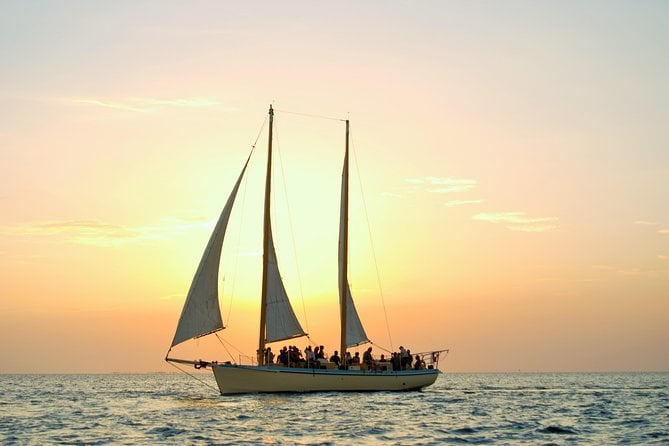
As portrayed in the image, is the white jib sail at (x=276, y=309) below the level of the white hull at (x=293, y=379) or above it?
above

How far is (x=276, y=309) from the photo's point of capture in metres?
58.3

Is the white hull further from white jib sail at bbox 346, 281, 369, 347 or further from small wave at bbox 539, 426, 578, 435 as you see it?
small wave at bbox 539, 426, 578, 435

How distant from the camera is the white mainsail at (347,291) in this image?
6531 cm

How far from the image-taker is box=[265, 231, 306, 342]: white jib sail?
58.2m

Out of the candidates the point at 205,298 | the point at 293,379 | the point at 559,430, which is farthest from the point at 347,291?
the point at 559,430

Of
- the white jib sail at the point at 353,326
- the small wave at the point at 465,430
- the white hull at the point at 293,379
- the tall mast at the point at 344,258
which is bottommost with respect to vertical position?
the small wave at the point at 465,430

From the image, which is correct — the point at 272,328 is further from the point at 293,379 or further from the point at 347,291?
the point at 347,291

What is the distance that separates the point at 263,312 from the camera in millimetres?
58438

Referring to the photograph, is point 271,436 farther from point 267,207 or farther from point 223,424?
point 267,207

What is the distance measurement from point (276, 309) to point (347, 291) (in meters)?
9.16

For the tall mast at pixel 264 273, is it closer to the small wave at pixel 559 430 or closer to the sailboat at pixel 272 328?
the sailboat at pixel 272 328

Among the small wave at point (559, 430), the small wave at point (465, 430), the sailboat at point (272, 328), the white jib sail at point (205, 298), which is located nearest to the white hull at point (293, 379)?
the sailboat at point (272, 328)

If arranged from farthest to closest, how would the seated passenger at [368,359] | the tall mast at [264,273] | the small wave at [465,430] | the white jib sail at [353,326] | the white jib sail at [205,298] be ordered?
the white jib sail at [353,326], the seated passenger at [368,359], the tall mast at [264,273], the white jib sail at [205,298], the small wave at [465,430]

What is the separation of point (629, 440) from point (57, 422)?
28964mm
